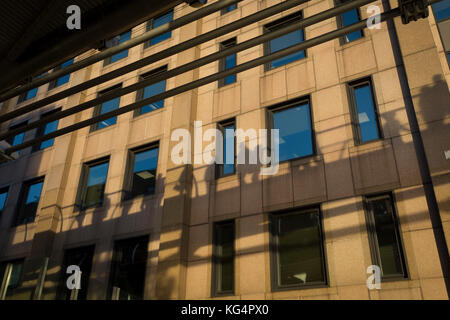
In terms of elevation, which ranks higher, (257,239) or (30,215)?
(30,215)

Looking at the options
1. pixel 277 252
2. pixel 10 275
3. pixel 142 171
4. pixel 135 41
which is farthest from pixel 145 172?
pixel 135 41

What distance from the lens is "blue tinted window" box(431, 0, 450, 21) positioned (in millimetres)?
13766

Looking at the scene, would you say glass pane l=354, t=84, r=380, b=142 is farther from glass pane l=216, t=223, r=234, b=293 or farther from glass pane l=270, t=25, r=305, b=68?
glass pane l=216, t=223, r=234, b=293

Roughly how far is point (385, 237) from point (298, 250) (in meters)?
2.73

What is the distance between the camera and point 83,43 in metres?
8.39

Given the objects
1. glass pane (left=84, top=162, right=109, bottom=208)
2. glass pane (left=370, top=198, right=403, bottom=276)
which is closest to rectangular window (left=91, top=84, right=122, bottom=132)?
glass pane (left=84, top=162, right=109, bottom=208)

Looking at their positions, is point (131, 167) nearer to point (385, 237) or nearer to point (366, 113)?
point (366, 113)

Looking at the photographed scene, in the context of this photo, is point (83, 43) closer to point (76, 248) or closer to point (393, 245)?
point (393, 245)

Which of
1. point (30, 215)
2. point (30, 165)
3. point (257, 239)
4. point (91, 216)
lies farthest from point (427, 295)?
point (30, 165)

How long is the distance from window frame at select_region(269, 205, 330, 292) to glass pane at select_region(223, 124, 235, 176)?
271 cm

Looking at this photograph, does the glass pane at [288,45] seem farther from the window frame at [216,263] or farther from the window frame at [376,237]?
the window frame at [216,263]

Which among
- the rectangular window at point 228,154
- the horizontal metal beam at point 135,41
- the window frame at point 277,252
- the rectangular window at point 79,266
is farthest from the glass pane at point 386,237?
the rectangular window at point 79,266

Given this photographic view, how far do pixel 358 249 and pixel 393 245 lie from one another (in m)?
0.97

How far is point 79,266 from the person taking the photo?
1736cm
